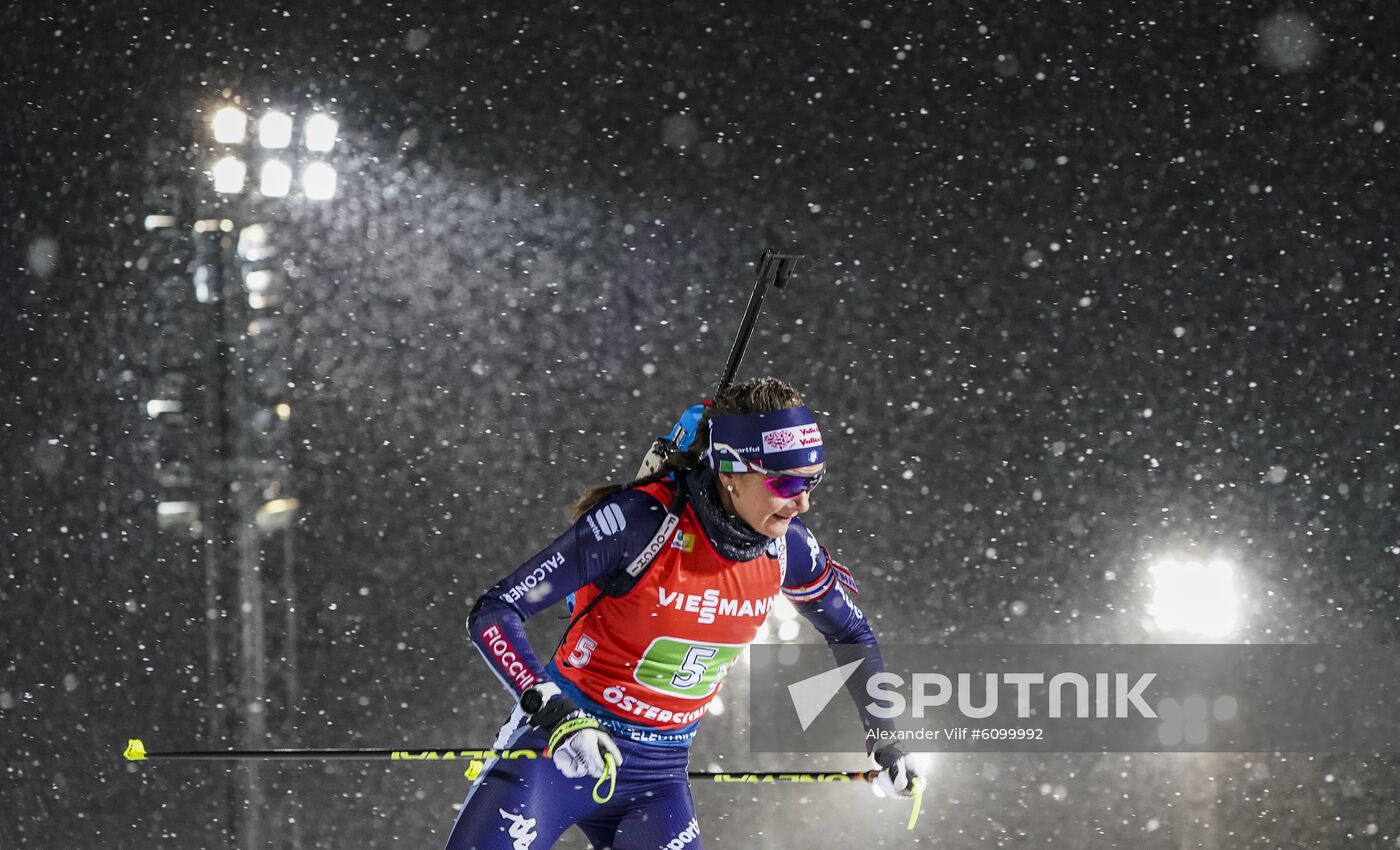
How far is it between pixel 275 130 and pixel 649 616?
172 cm

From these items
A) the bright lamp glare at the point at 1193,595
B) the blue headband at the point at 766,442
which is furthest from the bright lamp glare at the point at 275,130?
the bright lamp glare at the point at 1193,595

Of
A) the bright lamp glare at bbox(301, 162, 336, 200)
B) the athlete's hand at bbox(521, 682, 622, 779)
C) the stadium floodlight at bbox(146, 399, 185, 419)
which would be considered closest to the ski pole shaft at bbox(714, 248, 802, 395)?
the athlete's hand at bbox(521, 682, 622, 779)

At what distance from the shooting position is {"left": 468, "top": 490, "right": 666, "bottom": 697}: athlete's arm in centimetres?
183

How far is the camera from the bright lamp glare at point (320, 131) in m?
2.96

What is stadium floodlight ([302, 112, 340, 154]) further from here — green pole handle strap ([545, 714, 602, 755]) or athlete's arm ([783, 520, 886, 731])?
green pole handle strap ([545, 714, 602, 755])

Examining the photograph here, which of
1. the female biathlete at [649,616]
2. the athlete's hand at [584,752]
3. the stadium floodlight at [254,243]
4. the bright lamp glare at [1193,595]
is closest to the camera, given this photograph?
the athlete's hand at [584,752]

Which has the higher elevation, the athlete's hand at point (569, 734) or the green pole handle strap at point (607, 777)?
the athlete's hand at point (569, 734)

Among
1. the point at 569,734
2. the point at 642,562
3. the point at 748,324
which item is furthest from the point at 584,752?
the point at 748,324

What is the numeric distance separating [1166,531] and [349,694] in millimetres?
2066

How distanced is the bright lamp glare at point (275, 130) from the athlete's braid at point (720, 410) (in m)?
1.46

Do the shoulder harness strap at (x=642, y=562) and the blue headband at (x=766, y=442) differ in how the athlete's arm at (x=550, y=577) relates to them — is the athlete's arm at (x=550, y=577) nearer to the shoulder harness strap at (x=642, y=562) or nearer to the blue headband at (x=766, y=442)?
the shoulder harness strap at (x=642, y=562)

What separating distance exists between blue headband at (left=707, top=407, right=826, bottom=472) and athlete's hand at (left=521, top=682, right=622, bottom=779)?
0.44 m

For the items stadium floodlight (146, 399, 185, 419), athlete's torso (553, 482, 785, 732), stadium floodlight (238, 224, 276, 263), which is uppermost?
stadium floodlight (238, 224, 276, 263)

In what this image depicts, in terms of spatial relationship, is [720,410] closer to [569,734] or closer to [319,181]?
[569,734]
